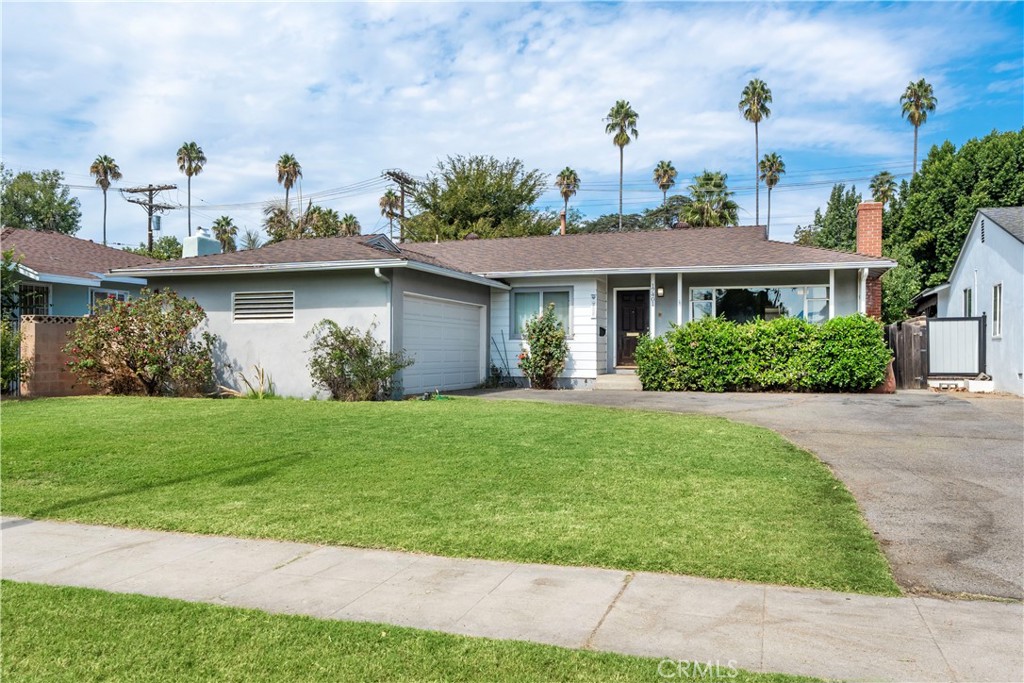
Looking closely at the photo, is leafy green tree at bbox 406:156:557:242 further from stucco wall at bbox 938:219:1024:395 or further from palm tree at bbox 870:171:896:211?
palm tree at bbox 870:171:896:211

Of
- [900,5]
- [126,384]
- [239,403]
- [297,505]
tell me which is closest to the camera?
[297,505]

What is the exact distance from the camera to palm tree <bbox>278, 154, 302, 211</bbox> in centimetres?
5031

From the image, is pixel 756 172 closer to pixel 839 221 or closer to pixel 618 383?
pixel 839 221

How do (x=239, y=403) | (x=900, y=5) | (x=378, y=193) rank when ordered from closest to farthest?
(x=900, y=5) < (x=239, y=403) < (x=378, y=193)

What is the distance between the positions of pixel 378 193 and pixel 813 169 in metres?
32.5

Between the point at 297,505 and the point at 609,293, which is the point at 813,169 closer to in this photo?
the point at 609,293

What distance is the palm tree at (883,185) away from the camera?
160ft

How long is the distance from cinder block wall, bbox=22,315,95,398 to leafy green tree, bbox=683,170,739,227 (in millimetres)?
36659

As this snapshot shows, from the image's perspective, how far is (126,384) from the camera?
1505cm

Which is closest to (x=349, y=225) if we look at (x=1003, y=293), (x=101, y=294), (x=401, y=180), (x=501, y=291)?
(x=401, y=180)

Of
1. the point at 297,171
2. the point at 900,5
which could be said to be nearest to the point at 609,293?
the point at 900,5

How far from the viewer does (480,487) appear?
6590 mm

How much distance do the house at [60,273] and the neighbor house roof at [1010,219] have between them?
2195 centimetres

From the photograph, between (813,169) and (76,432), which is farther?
(813,169)
